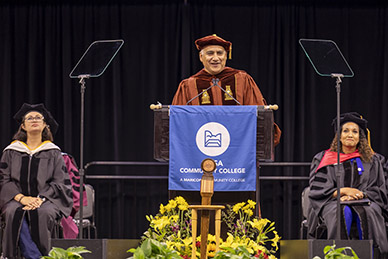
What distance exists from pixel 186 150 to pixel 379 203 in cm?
227

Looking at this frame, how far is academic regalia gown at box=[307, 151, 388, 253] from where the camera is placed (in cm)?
612

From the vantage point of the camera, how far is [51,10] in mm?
8234

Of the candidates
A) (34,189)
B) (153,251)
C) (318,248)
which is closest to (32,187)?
(34,189)

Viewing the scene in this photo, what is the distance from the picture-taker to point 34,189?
6.44 metres

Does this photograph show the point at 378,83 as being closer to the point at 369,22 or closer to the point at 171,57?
the point at 369,22

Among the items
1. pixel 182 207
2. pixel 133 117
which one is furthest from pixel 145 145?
pixel 182 207

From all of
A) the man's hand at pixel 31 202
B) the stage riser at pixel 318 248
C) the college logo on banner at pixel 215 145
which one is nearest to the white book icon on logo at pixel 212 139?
the college logo on banner at pixel 215 145

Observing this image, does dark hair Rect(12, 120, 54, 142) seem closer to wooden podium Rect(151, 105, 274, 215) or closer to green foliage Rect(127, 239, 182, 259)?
wooden podium Rect(151, 105, 274, 215)

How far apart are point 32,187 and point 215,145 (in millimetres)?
2261

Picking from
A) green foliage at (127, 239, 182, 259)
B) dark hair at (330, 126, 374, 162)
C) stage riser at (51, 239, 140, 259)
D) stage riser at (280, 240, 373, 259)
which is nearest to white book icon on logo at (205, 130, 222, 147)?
stage riser at (280, 240, 373, 259)

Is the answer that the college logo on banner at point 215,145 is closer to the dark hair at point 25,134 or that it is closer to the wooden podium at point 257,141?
the wooden podium at point 257,141

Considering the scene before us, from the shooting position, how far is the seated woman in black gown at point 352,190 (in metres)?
6.12

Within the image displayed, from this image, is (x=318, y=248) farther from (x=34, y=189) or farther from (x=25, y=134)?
(x=25, y=134)

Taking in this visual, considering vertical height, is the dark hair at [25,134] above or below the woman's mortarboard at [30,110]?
below
